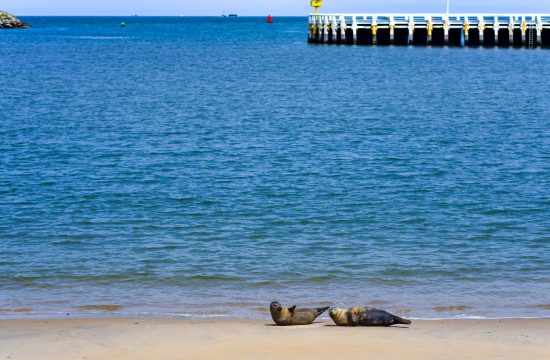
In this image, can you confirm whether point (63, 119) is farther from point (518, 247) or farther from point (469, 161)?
point (518, 247)

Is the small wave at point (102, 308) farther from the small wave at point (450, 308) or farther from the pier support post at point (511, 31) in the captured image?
the pier support post at point (511, 31)

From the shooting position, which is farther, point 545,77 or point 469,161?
point 545,77

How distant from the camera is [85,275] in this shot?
13.5m

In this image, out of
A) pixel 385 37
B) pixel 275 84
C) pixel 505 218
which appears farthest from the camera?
pixel 385 37

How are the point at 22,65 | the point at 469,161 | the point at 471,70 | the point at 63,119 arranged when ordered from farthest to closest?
the point at 22,65 → the point at 471,70 → the point at 63,119 → the point at 469,161

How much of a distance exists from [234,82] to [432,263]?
117 feet

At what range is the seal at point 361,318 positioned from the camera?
→ 1043 cm

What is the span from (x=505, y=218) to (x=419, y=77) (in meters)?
33.6

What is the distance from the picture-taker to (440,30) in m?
76.3

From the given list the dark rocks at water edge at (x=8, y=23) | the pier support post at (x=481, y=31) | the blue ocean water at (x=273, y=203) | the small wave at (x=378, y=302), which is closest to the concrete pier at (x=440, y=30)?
the pier support post at (x=481, y=31)

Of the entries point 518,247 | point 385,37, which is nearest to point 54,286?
point 518,247

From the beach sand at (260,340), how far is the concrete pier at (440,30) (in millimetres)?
62983

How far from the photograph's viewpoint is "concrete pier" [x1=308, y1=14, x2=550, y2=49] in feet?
234

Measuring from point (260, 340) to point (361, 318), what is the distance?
1.31 metres
